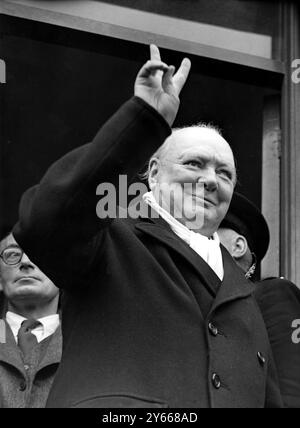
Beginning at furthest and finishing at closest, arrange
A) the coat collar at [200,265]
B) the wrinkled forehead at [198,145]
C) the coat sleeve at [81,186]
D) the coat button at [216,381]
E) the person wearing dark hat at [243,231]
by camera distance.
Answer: the person wearing dark hat at [243,231]
the wrinkled forehead at [198,145]
the coat collar at [200,265]
the coat button at [216,381]
the coat sleeve at [81,186]

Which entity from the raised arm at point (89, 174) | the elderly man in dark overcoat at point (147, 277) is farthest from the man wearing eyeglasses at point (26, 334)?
the raised arm at point (89, 174)

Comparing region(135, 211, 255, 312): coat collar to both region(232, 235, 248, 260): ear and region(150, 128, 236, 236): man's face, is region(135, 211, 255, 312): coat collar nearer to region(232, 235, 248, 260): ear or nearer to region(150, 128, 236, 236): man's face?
Result: region(150, 128, 236, 236): man's face

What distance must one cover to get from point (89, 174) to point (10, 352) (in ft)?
4.87

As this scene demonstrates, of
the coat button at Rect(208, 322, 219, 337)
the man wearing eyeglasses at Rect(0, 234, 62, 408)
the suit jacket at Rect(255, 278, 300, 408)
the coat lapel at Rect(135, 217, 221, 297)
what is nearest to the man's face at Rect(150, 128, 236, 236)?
the coat lapel at Rect(135, 217, 221, 297)

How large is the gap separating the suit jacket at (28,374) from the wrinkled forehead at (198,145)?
1.02 m

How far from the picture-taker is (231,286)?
293cm

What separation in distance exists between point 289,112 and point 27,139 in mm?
1301

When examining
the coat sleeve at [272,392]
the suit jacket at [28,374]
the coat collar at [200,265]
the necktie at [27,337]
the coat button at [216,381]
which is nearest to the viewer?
the coat button at [216,381]

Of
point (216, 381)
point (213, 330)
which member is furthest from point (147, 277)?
point (216, 381)

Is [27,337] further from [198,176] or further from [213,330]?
[213,330]

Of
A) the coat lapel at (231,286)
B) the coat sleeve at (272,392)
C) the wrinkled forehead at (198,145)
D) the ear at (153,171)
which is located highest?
the wrinkled forehead at (198,145)

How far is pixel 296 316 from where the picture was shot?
11.1 feet

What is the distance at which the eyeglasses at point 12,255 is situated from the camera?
4164 mm

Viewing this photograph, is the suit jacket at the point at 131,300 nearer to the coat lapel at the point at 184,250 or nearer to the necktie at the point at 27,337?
the coat lapel at the point at 184,250
